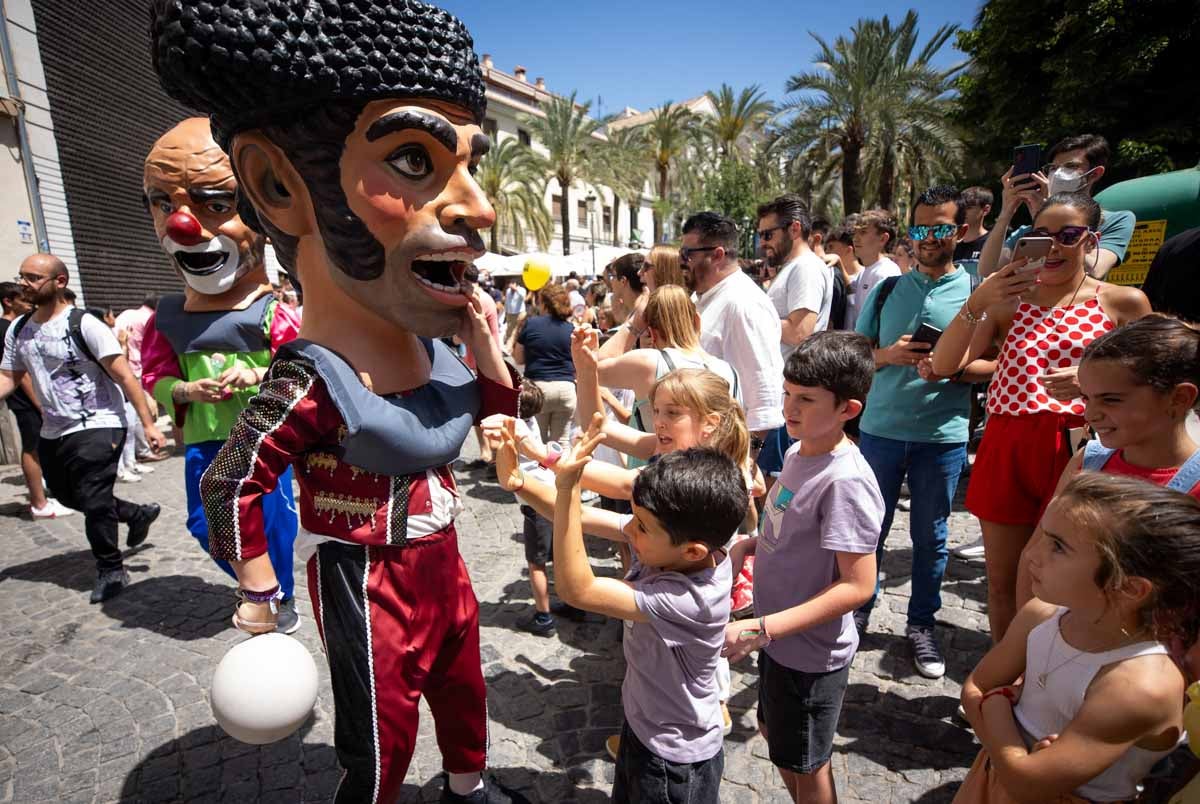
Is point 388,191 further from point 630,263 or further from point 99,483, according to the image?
point 99,483

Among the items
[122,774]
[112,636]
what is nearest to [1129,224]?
[122,774]

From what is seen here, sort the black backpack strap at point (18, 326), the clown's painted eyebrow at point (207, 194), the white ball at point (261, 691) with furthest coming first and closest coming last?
the black backpack strap at point (18, 326) → the clown's painted eyebrow at point (207, 194) → the white ball at point (261, 691)

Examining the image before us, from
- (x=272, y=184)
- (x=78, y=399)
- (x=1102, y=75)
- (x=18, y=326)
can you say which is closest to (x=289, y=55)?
(x=272, y=184)

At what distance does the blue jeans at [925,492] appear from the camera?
2.97 meters

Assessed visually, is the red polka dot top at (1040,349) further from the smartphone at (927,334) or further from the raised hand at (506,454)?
the raised hand at (506,454)

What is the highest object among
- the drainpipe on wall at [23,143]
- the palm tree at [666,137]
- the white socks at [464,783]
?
the palm tree at [666,137]

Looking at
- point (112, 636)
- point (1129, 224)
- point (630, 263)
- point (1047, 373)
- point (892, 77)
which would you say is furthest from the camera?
point (892, 77)

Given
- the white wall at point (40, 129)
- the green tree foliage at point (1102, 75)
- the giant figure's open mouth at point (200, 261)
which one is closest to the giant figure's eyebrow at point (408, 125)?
the giant figure's open mouth at point (200, 261)

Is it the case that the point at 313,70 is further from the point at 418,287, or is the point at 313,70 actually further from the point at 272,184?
the point at 418,287

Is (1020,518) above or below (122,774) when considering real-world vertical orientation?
above

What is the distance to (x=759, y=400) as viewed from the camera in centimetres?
332

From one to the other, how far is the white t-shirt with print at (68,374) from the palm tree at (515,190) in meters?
21.0

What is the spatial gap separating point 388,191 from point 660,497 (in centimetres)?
104

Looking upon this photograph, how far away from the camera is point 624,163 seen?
88.7ft
